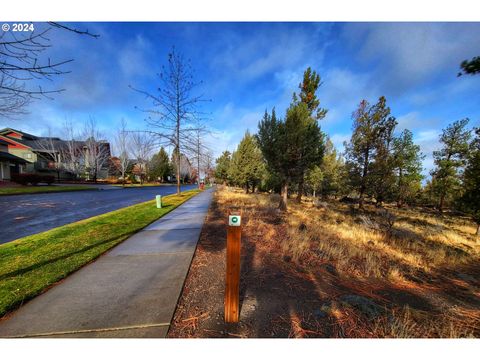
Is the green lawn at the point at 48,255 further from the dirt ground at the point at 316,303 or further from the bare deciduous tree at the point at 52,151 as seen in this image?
the bare deciduous tree at the point at 52,151

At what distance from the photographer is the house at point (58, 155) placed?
32656 mm

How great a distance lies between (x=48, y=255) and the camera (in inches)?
150

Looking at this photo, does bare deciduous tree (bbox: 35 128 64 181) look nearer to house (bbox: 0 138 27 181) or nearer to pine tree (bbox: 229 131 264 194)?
house (bbox: 0 138 27 181)

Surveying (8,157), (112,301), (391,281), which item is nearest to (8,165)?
(8,157)

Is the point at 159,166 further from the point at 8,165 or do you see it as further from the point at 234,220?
the point at 234,220

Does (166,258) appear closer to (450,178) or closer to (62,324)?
(62,324)

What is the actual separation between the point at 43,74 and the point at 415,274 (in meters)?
8.07

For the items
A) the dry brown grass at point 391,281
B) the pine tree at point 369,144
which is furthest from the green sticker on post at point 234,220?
the pine tree at point 369,144

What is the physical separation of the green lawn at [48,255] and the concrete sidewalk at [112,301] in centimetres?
26

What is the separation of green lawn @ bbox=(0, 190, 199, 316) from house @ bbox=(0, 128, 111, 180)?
3494 cm

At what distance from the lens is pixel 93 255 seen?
3850 millimetres

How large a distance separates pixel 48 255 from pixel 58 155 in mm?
42830

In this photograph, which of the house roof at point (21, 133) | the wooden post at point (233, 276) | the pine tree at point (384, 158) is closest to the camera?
the wooden post at point (233, 276)

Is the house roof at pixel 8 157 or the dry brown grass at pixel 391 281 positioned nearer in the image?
the dry brown grass at pixel 391 281
